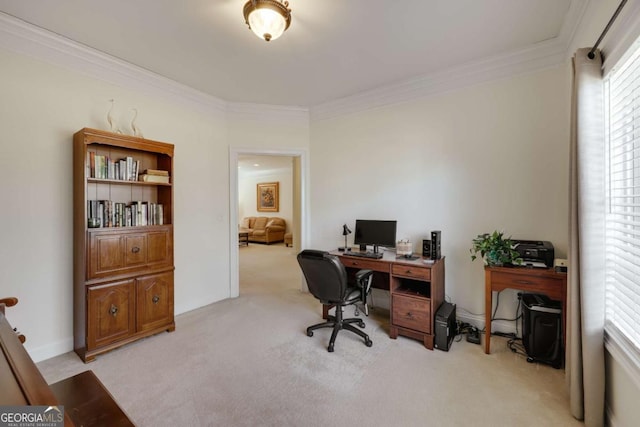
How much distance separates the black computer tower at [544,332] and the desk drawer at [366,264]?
3.97ft

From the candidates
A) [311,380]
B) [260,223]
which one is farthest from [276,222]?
[311,380]

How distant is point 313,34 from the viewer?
2406 millimetres

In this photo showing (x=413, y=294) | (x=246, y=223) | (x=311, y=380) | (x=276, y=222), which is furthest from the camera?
(x=246, y=223)

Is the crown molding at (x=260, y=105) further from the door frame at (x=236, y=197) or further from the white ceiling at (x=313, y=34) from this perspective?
the door frame at (x=236, y=197)

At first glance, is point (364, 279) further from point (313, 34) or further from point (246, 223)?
point (246, 223)

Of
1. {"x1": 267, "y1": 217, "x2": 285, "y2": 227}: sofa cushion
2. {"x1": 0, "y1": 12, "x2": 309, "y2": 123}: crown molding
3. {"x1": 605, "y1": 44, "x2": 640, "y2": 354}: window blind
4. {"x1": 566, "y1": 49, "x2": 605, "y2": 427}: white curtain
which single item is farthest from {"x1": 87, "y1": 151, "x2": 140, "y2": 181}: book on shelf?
{"x1": 267, "y1": 217, "x2": 285, "y2": 227}: sofa cushion

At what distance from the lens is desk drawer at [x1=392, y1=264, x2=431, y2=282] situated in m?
2.62

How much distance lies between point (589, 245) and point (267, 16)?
8.08 feet

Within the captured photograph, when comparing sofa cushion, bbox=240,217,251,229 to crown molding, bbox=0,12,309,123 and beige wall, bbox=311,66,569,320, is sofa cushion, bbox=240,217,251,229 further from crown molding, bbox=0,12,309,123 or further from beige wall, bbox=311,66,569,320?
beige wall, bbox=311,66,569,320

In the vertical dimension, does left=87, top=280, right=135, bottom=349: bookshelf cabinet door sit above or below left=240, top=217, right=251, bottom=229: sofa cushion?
below

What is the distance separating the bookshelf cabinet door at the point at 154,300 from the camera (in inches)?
107

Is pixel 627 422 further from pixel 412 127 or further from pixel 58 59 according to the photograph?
pixel 58 59

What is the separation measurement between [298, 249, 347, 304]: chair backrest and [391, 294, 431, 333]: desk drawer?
0.59 m

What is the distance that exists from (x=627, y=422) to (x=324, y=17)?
309 centimetres
